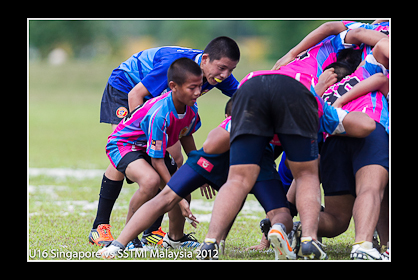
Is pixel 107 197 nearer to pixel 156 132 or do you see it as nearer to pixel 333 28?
pixel 156 132

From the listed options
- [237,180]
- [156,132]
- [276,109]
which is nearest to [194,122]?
[156,132]

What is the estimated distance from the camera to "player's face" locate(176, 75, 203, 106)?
4.46 meters

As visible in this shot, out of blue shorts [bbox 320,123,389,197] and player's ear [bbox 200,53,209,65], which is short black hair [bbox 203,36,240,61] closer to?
player's ear [bbox 200,53,209,65]

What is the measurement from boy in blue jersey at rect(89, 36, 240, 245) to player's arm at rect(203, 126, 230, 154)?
81 centimetres

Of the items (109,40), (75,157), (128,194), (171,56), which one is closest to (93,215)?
(128,194)

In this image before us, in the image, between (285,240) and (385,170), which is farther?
(385,170)

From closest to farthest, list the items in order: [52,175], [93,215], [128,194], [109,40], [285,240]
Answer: [285,240] < [93,215] < [128,194] < [52,175] < [109,40]

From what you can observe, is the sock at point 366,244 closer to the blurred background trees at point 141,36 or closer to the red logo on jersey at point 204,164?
the red logo on jersey at point 204,164

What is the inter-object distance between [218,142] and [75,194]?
14.4 feet

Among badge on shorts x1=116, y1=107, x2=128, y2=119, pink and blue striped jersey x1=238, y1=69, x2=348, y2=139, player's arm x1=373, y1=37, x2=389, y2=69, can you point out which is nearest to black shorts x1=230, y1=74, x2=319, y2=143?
pink and blue striped jersey x1=238, y1=69, x2=348, y2=139

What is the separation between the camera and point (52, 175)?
977cm

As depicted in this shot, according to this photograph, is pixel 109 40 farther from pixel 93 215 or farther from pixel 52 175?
pixel 93 215

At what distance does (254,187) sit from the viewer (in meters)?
4.33

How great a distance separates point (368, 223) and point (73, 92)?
27.0 metres
